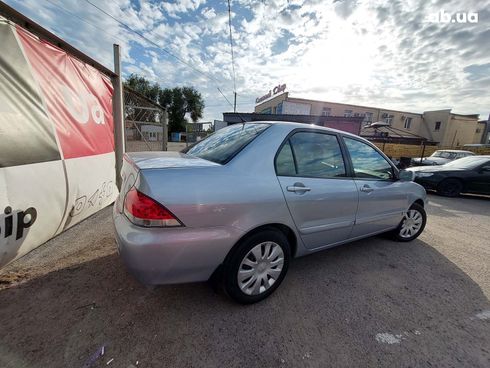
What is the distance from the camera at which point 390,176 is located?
123 inches

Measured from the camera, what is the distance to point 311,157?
7.73 ft

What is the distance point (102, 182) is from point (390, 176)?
4387 millimetres

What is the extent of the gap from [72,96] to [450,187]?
9829mm

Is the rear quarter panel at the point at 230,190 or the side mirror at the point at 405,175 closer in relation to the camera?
the rear quarter panel at the point at 230,190

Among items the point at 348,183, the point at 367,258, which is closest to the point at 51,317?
the point at 348,183

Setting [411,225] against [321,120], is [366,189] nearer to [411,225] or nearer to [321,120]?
[411,225]

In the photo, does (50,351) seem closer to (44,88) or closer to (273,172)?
(273,172)

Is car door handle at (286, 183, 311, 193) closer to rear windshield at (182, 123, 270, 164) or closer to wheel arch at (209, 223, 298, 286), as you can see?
wheel arch at (209, 223, 298, 286)

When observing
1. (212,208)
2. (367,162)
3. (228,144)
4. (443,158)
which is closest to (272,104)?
(443,158)

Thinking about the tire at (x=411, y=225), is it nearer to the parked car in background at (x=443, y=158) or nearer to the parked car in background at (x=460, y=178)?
the parked car in background at (x=460, y=178)

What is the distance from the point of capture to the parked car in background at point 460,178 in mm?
7034

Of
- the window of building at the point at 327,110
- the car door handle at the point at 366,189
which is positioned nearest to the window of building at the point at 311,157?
the car door handle at the point at 366,189

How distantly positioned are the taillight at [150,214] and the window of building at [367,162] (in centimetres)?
212

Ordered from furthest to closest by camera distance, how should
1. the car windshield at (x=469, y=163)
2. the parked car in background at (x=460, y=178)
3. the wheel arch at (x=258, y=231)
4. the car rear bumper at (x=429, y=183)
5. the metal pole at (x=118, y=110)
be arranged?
1. the car rear bumper at (x=429, y=183)
2. the car windshield at (x=469, y=163)
3. the parked car in background at (x=460, y=178)
4. the metal pole at (x=118, y=110)
5. the wheel arch at (x=258, y=231)
